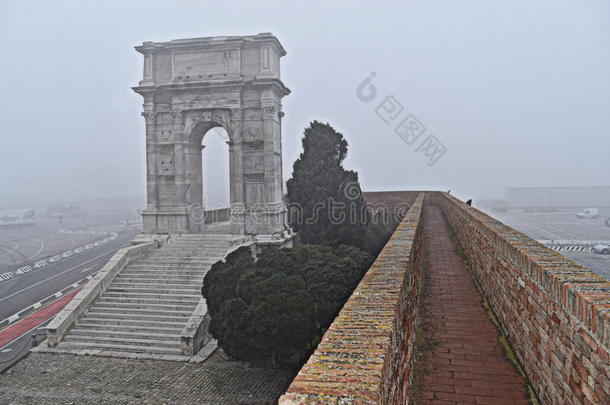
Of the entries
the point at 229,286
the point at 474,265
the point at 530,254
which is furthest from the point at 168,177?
the point at 530,254

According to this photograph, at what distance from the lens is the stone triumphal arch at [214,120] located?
2141cm

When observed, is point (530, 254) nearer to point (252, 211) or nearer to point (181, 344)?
point (181, 344)

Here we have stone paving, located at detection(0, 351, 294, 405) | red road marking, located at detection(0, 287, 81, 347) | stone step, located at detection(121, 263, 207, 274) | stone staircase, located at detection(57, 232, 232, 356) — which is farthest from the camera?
red road marking, located at detection(0, 287, 81, 347)

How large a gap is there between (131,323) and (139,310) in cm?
67

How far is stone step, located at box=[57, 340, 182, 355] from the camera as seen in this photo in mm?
14391

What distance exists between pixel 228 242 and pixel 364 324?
684 inches

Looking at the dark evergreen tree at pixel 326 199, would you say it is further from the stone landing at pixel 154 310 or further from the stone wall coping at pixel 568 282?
the stone wall coping at pixel 568 282

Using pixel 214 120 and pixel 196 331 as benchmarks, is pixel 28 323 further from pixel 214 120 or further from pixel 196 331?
pixel 196 331

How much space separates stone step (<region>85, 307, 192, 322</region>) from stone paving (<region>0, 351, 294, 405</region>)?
2117mm

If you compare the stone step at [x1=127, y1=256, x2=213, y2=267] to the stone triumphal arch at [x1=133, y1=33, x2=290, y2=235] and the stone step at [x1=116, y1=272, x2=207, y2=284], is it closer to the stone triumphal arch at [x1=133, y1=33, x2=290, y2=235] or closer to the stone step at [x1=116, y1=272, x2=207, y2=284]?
the stone step at [x1=116, y1=272, x2=207, y2=284]

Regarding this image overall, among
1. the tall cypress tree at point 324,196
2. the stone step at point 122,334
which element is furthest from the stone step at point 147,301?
the tall cypress tree at point 324,196

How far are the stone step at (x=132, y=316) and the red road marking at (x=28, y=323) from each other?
8443 mm

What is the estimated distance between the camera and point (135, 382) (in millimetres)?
12445

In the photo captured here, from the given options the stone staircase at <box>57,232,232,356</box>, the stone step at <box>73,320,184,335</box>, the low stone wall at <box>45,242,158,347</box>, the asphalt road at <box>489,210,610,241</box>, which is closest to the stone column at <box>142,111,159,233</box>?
the low stone wall at <box>45,242,158,347</box>
